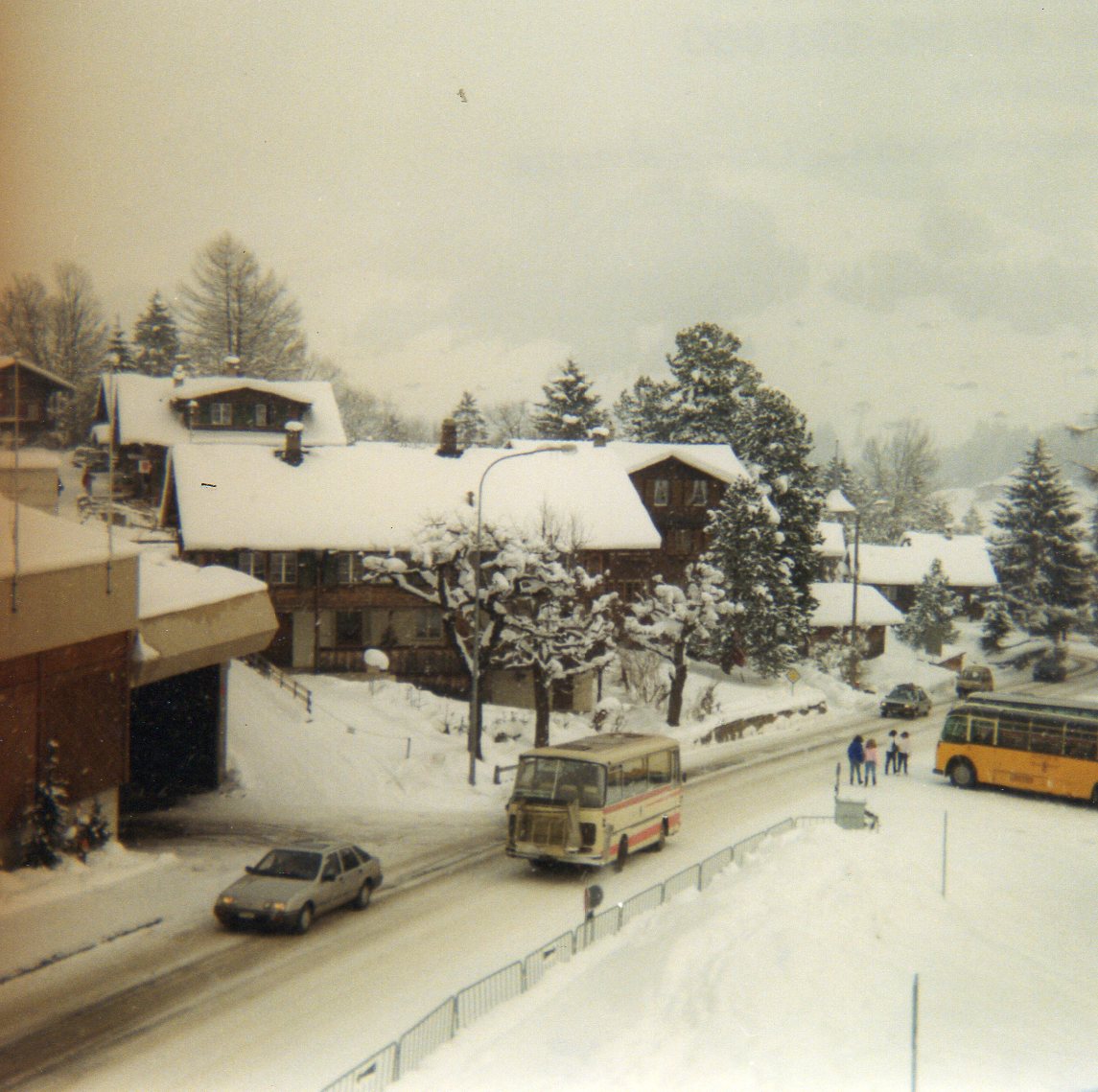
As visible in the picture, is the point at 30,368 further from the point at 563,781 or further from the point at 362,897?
the point at 563,781

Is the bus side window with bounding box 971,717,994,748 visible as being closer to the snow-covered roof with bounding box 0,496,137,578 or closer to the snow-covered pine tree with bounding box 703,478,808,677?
the snow-covered pine tree with bounding box 703,478,808,677

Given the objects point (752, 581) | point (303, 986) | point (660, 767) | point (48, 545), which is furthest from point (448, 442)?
point (303, 986)

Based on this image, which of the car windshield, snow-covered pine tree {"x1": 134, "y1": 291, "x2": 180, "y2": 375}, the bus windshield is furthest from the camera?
snow-covered pine tree {"x1": 134, "y1": 291, "x2": 180, "y2": 375}

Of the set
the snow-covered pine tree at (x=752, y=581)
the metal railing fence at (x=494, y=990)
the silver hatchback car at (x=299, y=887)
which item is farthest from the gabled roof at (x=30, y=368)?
the snow-covered pine tree at (x=752, y=581)

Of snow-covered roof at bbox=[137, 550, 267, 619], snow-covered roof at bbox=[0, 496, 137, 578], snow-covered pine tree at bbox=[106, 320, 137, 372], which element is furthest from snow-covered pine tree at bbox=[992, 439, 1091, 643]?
snow-covered roof at bbox=[0, 496, 137, 578]

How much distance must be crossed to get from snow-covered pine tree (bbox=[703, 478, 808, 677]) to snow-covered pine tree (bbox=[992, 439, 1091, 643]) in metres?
19.8

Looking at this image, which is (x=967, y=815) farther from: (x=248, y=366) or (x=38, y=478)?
(x=248, y=366)

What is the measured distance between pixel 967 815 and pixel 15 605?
2273 centimetres

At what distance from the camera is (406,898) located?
20.1 m

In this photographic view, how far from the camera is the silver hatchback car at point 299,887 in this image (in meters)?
17.8

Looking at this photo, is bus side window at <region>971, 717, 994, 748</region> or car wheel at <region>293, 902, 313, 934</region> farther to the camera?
bus side window at <region>971, 717, 994, 748</region>

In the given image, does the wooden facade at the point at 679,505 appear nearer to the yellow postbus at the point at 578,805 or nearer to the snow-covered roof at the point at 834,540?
the snow-covered roof at the point at 834,540

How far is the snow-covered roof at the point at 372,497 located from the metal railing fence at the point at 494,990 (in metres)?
18.8

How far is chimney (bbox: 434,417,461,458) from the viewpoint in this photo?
48.7m
